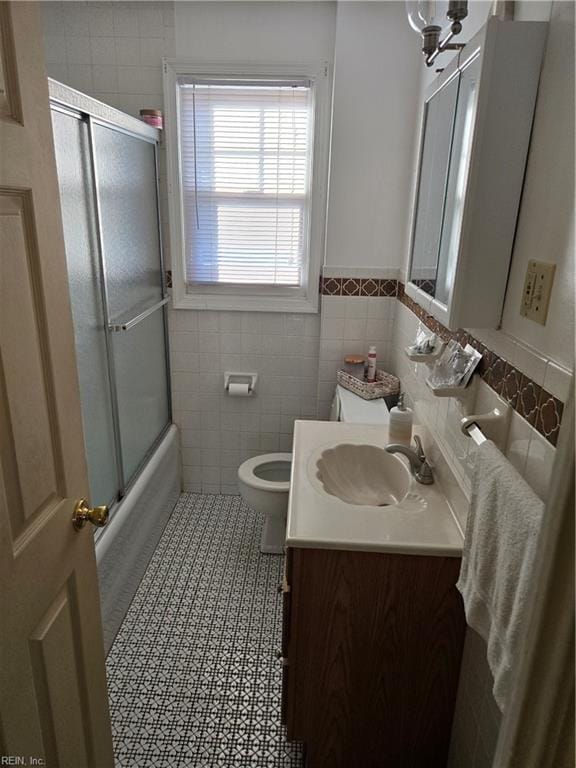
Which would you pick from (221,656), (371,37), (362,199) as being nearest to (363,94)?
(371,37)

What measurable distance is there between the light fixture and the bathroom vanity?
1.20 metres

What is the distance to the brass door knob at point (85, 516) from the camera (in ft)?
3.47

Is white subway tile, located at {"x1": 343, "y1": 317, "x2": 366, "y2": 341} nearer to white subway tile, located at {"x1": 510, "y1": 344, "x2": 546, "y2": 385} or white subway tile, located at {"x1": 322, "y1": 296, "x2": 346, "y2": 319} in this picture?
white subway tile, located at {"x1": 322, "y1": 296, "x2": 346, "y2": 319}

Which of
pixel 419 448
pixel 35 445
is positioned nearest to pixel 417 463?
pixel 419 448

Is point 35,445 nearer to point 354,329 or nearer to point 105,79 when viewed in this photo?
point 354,329

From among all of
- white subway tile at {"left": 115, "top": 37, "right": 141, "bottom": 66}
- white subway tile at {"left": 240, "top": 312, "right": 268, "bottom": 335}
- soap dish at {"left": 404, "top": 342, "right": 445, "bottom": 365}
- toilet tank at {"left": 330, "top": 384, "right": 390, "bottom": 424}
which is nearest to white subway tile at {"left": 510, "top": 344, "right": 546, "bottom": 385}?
soap dish at {"left": 404, "top": 342, "right": 445, "bottom": 365}

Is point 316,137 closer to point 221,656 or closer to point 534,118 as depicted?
point 534,118

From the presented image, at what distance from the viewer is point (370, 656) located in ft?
4.52

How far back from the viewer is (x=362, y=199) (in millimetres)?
2492

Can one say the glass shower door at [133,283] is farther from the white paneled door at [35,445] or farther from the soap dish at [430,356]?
the soap dish at [430,356]

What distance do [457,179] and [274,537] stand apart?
195 cm

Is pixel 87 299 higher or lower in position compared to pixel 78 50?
lower

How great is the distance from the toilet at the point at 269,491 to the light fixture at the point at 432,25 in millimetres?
1734

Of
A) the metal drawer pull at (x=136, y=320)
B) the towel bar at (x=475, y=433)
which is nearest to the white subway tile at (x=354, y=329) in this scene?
the metal drawer pull at (x=136, y=320)
